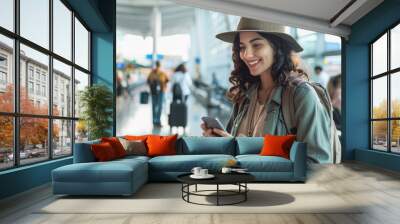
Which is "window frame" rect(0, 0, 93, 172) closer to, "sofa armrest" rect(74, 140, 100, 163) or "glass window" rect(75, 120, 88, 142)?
"glass window" rect(75, 120, 88, 142)

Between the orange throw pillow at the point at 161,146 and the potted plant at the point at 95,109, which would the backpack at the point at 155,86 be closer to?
the potted plant at the point at 95,109

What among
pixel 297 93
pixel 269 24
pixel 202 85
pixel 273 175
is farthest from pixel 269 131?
pixel 273 175

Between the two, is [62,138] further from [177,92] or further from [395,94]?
[395,94]

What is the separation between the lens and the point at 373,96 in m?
9.30

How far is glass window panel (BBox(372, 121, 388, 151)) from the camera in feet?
27.9

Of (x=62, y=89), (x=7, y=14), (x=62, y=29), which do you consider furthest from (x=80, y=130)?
(x=7, y=14)

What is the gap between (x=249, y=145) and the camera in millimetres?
6773

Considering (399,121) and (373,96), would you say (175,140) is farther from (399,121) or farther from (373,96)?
(373,96)

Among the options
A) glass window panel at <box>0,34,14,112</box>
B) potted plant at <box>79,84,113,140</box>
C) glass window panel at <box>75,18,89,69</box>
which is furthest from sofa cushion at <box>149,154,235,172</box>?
glass window panel at <box>75,18,89,69</box>

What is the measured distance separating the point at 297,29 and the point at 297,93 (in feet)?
5.26

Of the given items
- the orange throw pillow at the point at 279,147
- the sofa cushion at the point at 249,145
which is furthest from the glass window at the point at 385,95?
the sofa cushion at the point at 249,145

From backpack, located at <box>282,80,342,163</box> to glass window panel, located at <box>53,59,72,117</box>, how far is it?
193 inches

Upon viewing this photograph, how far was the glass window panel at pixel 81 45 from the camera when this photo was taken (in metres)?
7.90

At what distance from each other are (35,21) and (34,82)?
37.8 inches
